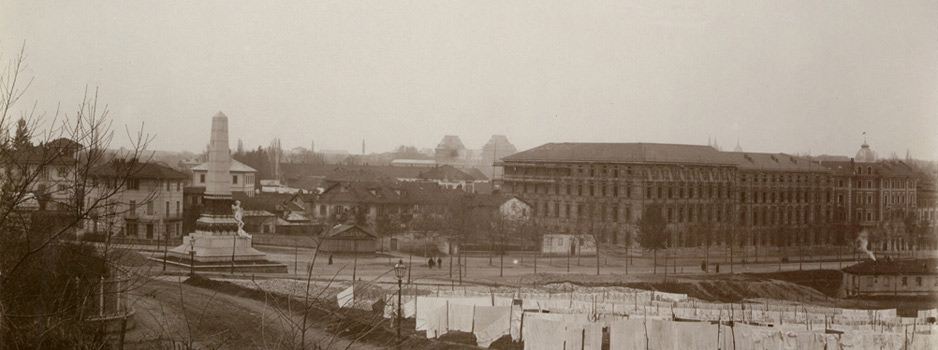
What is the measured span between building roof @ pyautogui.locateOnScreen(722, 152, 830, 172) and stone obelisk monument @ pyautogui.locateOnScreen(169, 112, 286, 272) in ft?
95.8

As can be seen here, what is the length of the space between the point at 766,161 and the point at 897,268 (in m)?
16.9

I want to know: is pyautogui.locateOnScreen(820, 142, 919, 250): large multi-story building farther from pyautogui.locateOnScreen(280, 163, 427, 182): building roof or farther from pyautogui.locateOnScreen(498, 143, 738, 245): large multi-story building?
pyautogui.locateOnScreen(280, 163, 427, 182): building roof

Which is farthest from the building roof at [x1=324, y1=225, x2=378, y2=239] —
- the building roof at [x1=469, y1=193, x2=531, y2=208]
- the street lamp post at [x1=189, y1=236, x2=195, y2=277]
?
the building roof at [x1=469, y1=193, x2=531, y2=208]

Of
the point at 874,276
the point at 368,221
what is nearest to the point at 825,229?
the point at 874,276

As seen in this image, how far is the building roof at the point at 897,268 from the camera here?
37.4 meters

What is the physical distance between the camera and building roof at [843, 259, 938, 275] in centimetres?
3738

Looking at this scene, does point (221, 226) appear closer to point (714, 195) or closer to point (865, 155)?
point (714, 195)

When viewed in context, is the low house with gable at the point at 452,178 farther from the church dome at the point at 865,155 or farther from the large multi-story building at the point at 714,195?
the church dome at the point at 865,155

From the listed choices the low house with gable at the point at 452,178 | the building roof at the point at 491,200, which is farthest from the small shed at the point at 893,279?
the low house with gable at the point at 452,178

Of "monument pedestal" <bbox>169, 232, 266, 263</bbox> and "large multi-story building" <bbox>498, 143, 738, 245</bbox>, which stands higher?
"large multi-story building" <bbox>498, 143, 738, 245</bbox>

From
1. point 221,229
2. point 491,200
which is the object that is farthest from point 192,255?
point 491,200

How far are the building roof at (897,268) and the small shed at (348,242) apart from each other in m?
20.5

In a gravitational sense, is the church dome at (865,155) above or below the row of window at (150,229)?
above

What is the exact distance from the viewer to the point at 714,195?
52.9 metres
